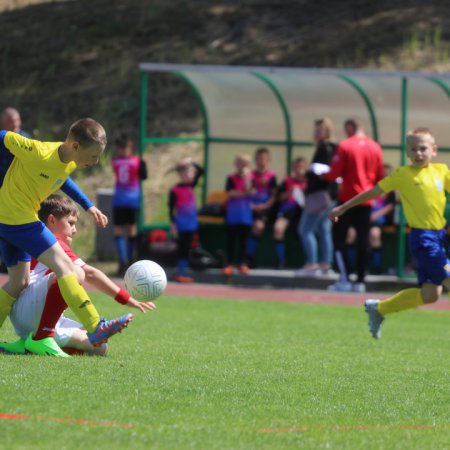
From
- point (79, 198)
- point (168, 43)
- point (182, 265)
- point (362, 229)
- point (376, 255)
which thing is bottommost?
point (182, 265)

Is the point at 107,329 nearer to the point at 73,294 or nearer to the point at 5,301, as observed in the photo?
the point at 73,294

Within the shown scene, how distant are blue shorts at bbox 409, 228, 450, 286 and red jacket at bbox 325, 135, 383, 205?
5.69m

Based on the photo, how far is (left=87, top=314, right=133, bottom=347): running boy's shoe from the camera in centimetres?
783

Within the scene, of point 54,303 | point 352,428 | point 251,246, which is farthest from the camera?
point 251,246

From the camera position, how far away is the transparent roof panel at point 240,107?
64.8 feet

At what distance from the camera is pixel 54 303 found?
27.2 feet

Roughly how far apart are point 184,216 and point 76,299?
10.1m

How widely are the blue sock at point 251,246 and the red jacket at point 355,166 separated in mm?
2479

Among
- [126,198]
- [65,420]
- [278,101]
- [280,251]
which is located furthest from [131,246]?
[65,420]

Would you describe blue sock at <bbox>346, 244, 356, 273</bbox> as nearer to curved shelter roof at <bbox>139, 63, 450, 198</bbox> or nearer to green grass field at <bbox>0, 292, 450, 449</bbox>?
curved shelter roof at <bbox>139, 63, 450, 198</bbox>

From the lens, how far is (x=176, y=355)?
895 cm

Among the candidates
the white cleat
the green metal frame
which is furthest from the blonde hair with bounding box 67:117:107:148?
the white cleat

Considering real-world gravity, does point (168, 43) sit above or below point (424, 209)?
above

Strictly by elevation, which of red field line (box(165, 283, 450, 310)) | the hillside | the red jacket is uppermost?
the hillside
